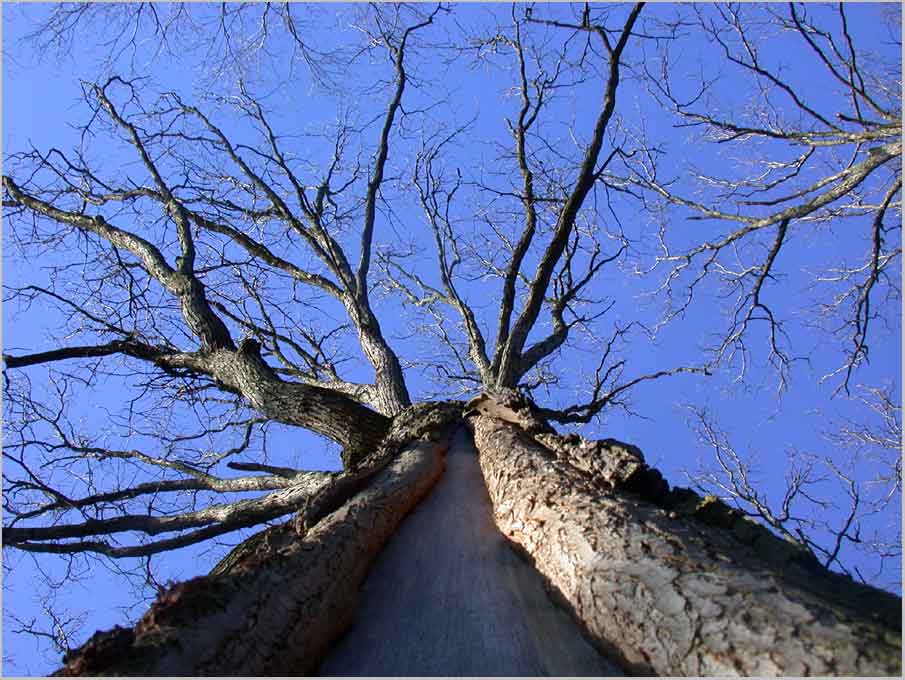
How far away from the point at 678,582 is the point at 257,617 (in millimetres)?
1078

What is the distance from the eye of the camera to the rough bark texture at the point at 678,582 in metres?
1.26

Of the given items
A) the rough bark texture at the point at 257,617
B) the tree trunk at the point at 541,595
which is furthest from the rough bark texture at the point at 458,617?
the rough bark texture at the point at 257,617

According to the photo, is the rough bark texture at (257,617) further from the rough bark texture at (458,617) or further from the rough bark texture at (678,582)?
the rough bark texture at (678,582)

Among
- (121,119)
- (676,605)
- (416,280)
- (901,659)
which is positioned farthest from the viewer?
(416,280)

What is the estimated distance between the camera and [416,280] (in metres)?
9.06

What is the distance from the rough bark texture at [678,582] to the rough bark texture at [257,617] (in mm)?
674

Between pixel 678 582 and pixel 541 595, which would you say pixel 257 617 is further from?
pixel 678 582

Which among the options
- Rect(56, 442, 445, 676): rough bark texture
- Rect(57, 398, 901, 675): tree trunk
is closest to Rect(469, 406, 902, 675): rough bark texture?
Rect(57, 398, 901, 675): tree trunk

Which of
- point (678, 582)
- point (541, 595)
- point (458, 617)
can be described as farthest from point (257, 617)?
point (678, 582)

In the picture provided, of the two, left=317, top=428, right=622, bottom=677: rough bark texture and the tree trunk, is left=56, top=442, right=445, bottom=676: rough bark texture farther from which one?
left=317, top=428, right=622, bottom=677: rough bark texture

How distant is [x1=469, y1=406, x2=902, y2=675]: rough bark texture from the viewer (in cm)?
126

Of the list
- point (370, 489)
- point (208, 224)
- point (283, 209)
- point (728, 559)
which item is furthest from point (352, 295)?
point (728, 559)

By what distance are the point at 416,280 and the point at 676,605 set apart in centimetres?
778

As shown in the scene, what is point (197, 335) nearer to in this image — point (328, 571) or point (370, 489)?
point (370, 489)
